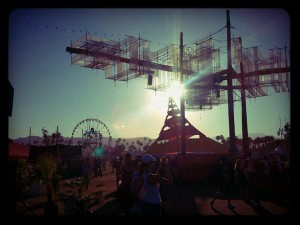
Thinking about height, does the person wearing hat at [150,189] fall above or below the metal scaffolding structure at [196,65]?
below

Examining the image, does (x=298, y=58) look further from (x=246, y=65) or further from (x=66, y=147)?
(x=246, y=65)

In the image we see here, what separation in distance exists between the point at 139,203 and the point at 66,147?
27.8 meters

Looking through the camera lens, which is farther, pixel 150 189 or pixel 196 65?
pixel 196 65

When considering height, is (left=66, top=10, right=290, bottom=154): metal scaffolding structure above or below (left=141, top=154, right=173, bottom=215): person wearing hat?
above

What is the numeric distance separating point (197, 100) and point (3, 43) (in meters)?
41.5

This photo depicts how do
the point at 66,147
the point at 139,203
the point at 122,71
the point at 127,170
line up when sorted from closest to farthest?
the point at 139,203
the point at 127,170
the point at 122,71
the point at 66,147

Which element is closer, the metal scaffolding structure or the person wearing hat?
the person wearing hat

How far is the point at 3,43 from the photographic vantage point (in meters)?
4.05

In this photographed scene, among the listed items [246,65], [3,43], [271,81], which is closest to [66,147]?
[246,65]

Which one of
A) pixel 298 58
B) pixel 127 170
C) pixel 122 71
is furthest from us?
pixel 122 71

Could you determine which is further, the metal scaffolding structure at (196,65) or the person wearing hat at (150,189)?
the metal scaffolding structure at (196,65)

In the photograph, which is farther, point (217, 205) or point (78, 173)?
point (78, 173)
